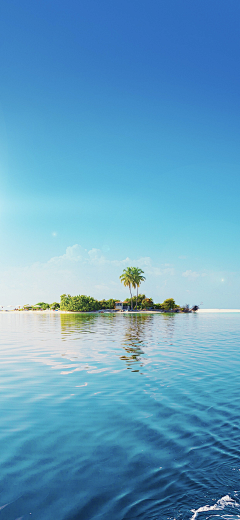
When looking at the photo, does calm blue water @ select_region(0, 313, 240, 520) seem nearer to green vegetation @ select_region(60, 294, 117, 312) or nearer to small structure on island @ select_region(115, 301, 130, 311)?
green vegetation @ select_region(60, 294, 117, 312)

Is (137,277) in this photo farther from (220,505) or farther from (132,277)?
(220,505)

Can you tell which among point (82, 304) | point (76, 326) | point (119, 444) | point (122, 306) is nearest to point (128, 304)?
point (122, 306)

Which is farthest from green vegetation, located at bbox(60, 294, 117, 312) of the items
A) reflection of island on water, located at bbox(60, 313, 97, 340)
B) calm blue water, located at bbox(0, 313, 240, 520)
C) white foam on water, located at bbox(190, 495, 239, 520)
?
white foam on water, located at bbox(190, 495, 239, 520)

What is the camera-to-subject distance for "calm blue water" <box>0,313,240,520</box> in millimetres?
4438

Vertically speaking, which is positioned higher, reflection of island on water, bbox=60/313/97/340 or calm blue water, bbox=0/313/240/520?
calm blue water, bbox=0/313/240/520

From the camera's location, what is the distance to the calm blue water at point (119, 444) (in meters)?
4.44

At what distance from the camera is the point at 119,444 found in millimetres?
6523

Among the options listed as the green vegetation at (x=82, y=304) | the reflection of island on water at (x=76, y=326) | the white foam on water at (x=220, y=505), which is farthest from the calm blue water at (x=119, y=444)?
the green vegetation at (x=82, y=304)

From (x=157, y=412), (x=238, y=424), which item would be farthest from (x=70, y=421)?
(x=238, y=424)

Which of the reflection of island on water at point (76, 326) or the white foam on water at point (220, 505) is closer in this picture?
the white foam on water at point (220, 505)

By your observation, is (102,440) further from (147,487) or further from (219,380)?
(219,380)

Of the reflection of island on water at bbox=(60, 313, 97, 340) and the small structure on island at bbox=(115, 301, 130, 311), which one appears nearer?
the reflection of island on water at bbox=(60, 313, 97, 340)

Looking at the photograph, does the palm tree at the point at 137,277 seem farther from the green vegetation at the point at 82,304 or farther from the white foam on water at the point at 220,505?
the white foam on water at the point at 220,505

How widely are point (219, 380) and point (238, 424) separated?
15.4 ft
